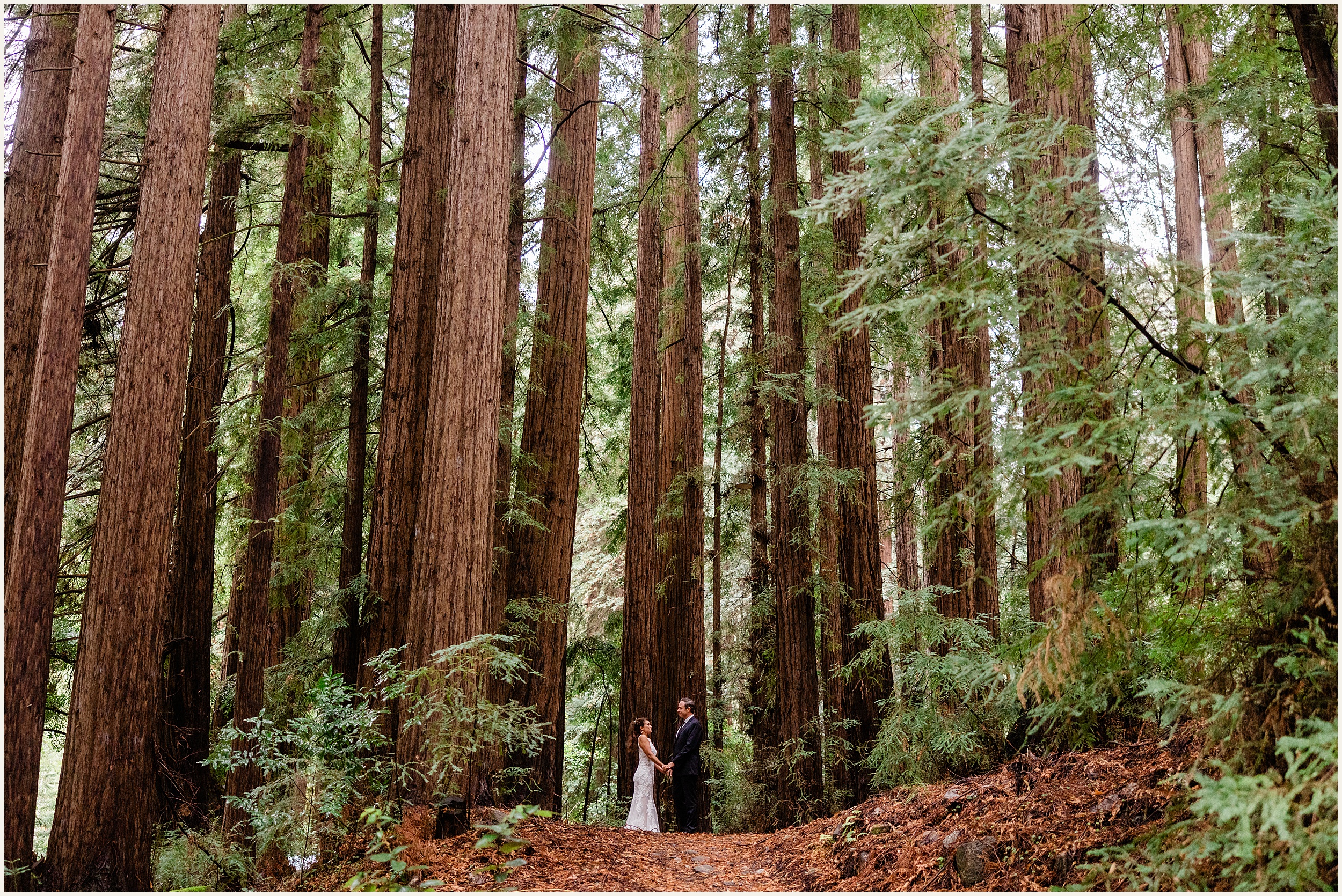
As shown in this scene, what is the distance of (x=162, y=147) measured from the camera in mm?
7133

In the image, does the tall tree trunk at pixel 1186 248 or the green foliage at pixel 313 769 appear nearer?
the tall tree trunk at pixel 1186 248

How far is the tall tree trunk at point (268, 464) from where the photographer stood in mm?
9258

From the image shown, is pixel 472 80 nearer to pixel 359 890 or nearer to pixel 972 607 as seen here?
pixel 359 890

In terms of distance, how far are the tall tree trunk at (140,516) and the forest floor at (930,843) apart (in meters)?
1.77

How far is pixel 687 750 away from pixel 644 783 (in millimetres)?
721

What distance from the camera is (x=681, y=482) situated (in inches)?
476

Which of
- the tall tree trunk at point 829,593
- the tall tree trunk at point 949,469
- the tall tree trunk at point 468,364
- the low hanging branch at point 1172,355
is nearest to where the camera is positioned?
the low hanging branch at point 1172,355

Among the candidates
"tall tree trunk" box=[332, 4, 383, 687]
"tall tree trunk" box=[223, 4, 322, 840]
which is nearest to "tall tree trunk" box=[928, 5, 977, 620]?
"tall tree trunk" box=[332, 4, 383, 687]

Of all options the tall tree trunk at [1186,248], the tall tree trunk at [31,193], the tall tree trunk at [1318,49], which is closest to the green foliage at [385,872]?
the tall tree trunk at [1186,248]

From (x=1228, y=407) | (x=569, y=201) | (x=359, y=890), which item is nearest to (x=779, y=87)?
(x=569, y=201)

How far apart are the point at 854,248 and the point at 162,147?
6833 millimetres

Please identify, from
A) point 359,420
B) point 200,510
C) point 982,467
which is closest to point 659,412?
point 359,420

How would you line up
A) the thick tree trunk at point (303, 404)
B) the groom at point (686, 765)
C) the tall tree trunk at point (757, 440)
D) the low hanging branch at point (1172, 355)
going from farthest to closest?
1. the groom at point (686, 765)
2. the tall tree trunk at point (757, 440)
3. the thick tree trunk at point (303, 404)
4. the low hanging branch at point (1172, 355)

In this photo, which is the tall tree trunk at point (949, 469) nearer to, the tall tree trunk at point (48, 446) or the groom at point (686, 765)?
the groom at point (686, 765)
